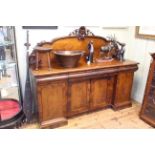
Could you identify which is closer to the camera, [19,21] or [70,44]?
[19,21]

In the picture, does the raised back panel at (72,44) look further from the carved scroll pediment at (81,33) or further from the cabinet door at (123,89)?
the cabinet door at (123,89)

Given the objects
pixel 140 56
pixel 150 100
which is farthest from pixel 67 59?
pixel 140 56

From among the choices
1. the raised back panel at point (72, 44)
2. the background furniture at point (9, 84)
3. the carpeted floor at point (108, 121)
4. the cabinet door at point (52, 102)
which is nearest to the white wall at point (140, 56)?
the carpeted floor at point (108, 121)

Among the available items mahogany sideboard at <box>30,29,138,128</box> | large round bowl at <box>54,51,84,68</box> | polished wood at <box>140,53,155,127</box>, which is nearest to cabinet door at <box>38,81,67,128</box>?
mahogany sideboard at <box>30,29,138,128</box>

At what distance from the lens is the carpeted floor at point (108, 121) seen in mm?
2135

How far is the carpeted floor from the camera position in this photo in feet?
7.00

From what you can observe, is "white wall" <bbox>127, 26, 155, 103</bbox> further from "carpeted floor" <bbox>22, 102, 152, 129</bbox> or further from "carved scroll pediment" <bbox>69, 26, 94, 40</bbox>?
"carved scroll pediment" <bbox>69, 26, 94, 40</bbox>

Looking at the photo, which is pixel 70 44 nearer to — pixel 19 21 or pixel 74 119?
pixel 74 119

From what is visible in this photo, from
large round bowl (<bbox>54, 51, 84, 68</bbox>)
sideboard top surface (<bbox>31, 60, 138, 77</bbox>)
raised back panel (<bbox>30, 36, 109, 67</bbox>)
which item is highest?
raised back panel (<bbox>30, 36, 109, 67</bbox>)

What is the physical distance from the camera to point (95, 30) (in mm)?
2473

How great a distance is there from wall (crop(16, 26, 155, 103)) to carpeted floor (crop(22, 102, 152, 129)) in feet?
1.61

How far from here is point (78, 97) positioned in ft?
7.18

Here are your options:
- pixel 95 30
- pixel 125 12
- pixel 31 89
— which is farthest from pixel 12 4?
pixel 95 30
